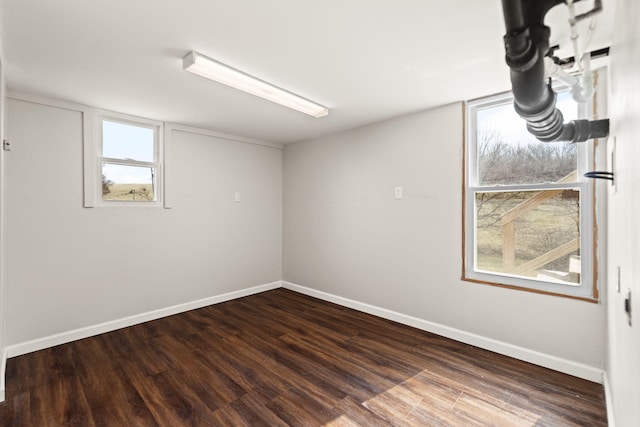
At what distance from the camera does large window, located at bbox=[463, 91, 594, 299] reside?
90.2 inches

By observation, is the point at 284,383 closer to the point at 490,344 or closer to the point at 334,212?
the point at 490,344

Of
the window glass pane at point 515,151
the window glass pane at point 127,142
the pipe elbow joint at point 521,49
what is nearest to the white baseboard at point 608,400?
the window glass pane at point 515,151

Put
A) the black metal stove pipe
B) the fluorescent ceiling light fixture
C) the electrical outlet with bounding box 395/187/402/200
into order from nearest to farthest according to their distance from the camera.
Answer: the black metal stove pipe → the fluorescent ceiling light fixture → the electrical outlet with bounding box 395/187/402/200

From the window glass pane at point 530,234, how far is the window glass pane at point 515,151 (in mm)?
141

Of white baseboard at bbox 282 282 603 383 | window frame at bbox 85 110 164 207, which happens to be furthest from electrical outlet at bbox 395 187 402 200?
window frame at bbox 85 110 164 207

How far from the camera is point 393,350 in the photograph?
8.82ft

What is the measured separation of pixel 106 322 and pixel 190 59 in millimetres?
2847

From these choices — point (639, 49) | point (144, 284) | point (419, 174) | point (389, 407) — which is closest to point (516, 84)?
point (639, 49)

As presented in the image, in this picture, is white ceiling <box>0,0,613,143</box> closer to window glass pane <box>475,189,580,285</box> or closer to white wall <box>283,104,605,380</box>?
white wall <box>283,104,605,380</box>

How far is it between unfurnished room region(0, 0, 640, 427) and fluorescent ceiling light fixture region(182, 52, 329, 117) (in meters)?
0.02

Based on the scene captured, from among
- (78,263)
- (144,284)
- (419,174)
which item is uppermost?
(419,174)

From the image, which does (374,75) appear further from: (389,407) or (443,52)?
(389,407)

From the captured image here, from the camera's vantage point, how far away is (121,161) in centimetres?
326

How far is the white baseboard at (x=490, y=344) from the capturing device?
7.29 feet
